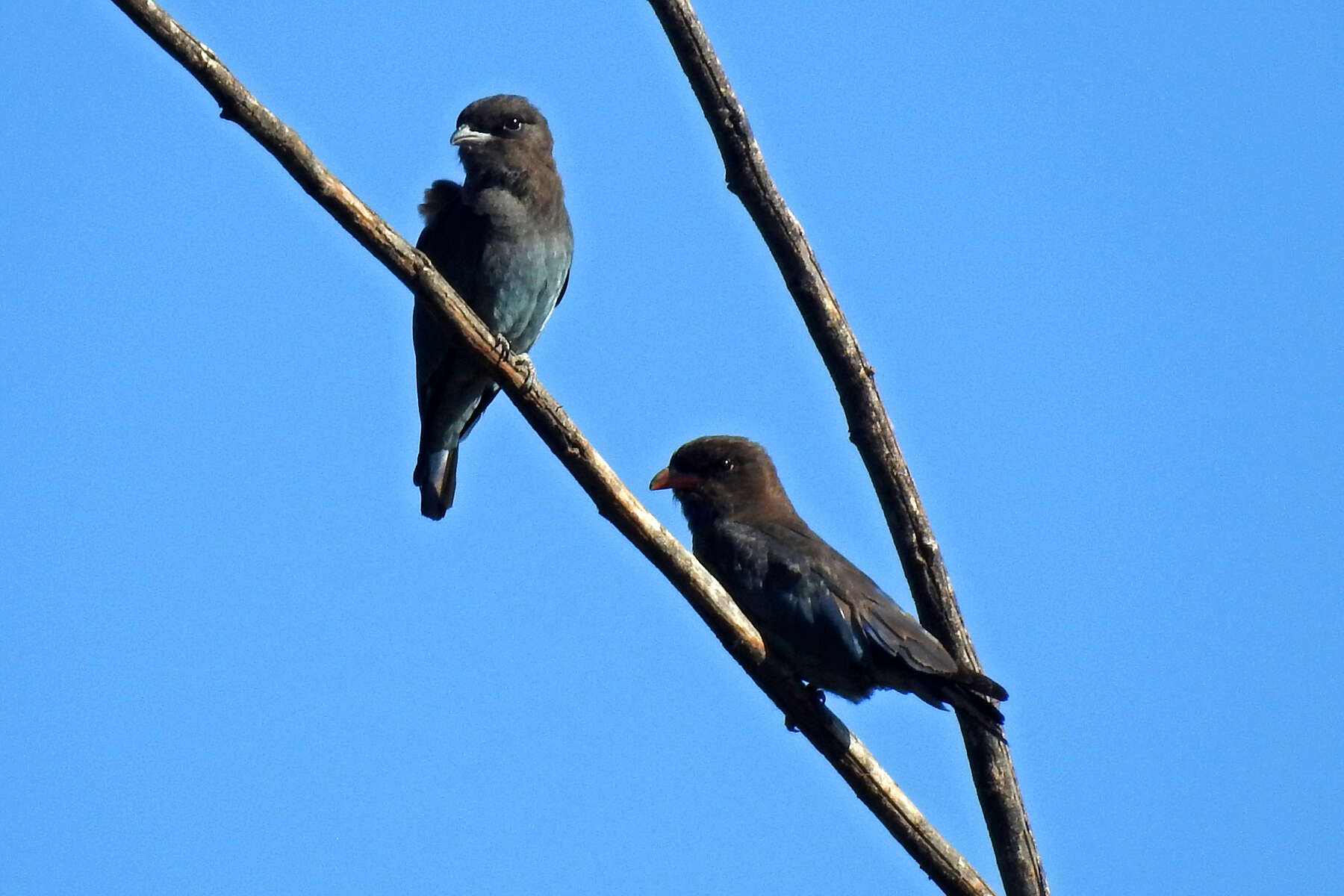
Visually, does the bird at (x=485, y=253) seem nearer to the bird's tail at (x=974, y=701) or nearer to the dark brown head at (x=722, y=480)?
the dark brown head at (x=722, y=480)

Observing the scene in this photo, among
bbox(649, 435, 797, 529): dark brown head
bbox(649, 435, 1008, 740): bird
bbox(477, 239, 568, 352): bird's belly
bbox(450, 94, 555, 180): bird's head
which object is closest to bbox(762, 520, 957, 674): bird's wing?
bbox(649, 435, 1008, 740): bird

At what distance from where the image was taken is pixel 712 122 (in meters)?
5.26

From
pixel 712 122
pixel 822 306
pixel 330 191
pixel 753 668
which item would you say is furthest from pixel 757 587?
pixel 330 191

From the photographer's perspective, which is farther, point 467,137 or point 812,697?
point 467,137

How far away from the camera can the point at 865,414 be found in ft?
18.4

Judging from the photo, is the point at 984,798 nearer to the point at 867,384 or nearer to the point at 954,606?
the point at 954,606

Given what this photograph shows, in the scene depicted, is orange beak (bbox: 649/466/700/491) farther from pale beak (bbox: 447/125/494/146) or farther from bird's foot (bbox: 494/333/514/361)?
pale beak (bbox: 447/125/494/146)

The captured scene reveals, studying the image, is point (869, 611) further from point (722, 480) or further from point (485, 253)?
point (485, 253)

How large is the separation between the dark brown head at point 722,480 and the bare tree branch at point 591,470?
1.23m

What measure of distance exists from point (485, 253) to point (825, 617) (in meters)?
2.49

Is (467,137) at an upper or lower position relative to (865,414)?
upper

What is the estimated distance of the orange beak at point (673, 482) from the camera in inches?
264

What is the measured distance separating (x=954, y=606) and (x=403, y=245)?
7.73 ft

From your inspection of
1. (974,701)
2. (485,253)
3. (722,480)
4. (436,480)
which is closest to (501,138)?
(485,253)
